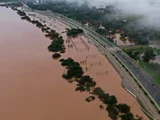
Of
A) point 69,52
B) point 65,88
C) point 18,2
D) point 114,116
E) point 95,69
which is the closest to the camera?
point 114,116

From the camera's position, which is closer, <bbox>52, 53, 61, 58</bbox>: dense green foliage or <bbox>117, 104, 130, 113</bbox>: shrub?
<bbox>117, 104, 130, 113</bbox>: shrub

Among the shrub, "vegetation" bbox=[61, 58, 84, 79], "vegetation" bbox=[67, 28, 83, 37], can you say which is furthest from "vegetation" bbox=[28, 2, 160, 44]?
the shrub

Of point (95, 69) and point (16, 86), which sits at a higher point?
point (95, 69)

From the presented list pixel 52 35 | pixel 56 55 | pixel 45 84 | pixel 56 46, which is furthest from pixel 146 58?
pixel 52 35

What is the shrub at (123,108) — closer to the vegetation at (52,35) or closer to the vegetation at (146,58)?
the vegetation at (146,58)

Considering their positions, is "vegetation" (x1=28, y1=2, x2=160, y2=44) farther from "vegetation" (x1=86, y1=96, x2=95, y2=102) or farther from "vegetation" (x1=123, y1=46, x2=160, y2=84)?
"vegetation" (x1=86, y1=96, x2=95, y2=102)

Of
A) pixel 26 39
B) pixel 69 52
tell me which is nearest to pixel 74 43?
pixel 69 52

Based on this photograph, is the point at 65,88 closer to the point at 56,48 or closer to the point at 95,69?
the point at 95,69
